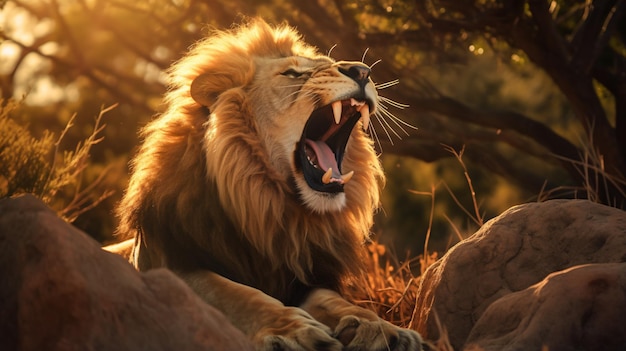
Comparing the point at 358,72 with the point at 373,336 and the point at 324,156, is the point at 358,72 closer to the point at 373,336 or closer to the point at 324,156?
the point at 324,156

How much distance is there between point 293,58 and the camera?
17.9ft

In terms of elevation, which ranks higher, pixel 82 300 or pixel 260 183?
pixel 82 300

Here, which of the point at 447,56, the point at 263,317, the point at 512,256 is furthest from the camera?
the point at 447,56

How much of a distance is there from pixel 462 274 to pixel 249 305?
0.96m

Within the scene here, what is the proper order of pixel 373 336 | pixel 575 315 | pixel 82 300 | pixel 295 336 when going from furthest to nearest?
pixel 373 336 → pixel 295 336 → pixel 575 315 → pixel 82 300

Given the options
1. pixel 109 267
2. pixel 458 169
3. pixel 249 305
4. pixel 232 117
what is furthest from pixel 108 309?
pixel 458 169

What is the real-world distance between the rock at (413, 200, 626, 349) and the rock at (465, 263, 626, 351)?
56 centimetres

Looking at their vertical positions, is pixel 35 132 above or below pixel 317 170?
below

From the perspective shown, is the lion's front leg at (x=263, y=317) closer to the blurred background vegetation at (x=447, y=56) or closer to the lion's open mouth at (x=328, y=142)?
the lion's open mouth at (x=328, y=142)

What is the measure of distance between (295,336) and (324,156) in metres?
1.44

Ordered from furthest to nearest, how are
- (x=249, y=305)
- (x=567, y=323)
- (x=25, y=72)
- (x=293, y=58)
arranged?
(x=25, y=72)
(x=293, y=58)
(x=249, y=305)
(x=567, y=323)

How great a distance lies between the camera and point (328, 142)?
5.50m

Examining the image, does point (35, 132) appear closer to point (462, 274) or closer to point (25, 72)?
point (25, 72)

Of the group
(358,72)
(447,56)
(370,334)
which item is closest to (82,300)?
(370,334)
